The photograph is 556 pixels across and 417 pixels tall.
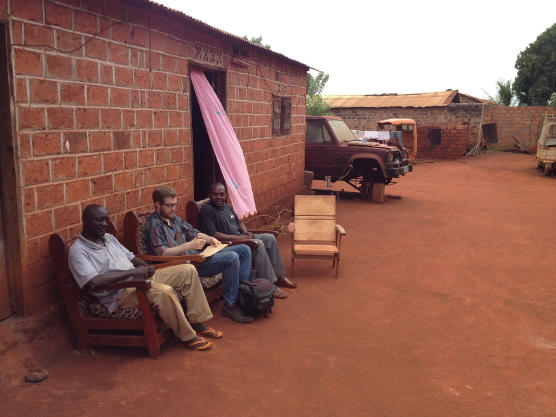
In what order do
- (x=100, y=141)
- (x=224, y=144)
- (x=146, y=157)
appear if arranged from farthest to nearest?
(x=224, y=144), (x=146, y=157), (x=100, y=141)

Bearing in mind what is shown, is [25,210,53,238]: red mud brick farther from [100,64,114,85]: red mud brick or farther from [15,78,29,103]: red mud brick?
[100,64,114,85]: red mud brick

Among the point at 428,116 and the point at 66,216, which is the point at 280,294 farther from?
the point at 428,116

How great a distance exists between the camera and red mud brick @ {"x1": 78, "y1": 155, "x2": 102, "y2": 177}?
4.24 meters

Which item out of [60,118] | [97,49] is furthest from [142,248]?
[97,49]

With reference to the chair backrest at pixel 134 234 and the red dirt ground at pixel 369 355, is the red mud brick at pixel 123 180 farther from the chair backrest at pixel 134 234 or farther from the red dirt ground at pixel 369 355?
the red dirt ground at pixel 369 355

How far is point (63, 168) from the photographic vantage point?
13.2 ft

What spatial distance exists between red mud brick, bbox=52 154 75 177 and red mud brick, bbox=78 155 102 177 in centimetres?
10

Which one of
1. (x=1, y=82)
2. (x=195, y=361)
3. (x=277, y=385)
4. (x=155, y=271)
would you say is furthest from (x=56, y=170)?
(x=277, y=385)

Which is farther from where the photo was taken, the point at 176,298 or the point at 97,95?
the point at 97,95

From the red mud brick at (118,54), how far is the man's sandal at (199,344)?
2.73 m

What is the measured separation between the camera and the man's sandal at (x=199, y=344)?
412 centimetres

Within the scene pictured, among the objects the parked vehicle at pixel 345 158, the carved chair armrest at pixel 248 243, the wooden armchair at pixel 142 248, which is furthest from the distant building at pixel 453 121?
the wooden armchair at pixel 142 248

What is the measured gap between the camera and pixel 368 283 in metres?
6.13

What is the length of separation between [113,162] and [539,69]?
29.9 meters
